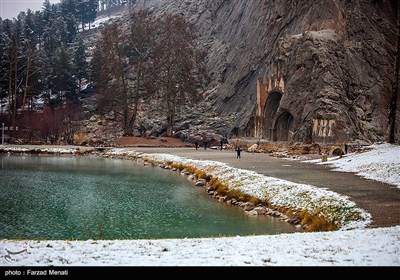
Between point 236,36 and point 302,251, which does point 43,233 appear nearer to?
point 302,251

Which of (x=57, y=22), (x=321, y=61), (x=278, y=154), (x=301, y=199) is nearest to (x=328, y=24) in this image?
(x=321, y=61)

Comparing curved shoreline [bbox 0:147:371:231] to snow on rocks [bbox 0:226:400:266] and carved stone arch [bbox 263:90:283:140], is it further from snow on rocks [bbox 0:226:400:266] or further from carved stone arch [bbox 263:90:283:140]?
carved stone arch [bbox 263:90:283:140]

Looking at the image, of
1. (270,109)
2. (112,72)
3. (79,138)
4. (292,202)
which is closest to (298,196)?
(292,202)

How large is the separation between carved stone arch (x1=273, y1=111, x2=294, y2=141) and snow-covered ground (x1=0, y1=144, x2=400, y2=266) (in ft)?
138

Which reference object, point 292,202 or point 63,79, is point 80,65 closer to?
point 63,79

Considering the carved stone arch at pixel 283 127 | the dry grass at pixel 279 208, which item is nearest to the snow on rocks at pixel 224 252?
the dry grass at pixel 279 208

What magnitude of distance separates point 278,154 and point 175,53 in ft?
103

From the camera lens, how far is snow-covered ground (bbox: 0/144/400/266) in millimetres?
7539

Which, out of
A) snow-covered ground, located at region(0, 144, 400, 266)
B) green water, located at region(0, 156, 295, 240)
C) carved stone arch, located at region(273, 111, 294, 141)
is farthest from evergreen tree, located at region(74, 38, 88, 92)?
snow-covered ground, located at region(0, 144, 400, 266)

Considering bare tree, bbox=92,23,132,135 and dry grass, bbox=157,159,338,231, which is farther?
bare tree, bbox=92,23,132,135

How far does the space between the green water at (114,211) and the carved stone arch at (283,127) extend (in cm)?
2727

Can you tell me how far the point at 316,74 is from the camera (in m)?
46.2

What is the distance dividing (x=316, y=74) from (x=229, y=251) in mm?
40964

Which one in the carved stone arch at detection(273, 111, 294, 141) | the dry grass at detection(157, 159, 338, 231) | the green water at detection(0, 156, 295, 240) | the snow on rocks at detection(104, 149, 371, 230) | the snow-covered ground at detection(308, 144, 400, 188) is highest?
the carved stone arch at detection(273, 111, 294, 141)
